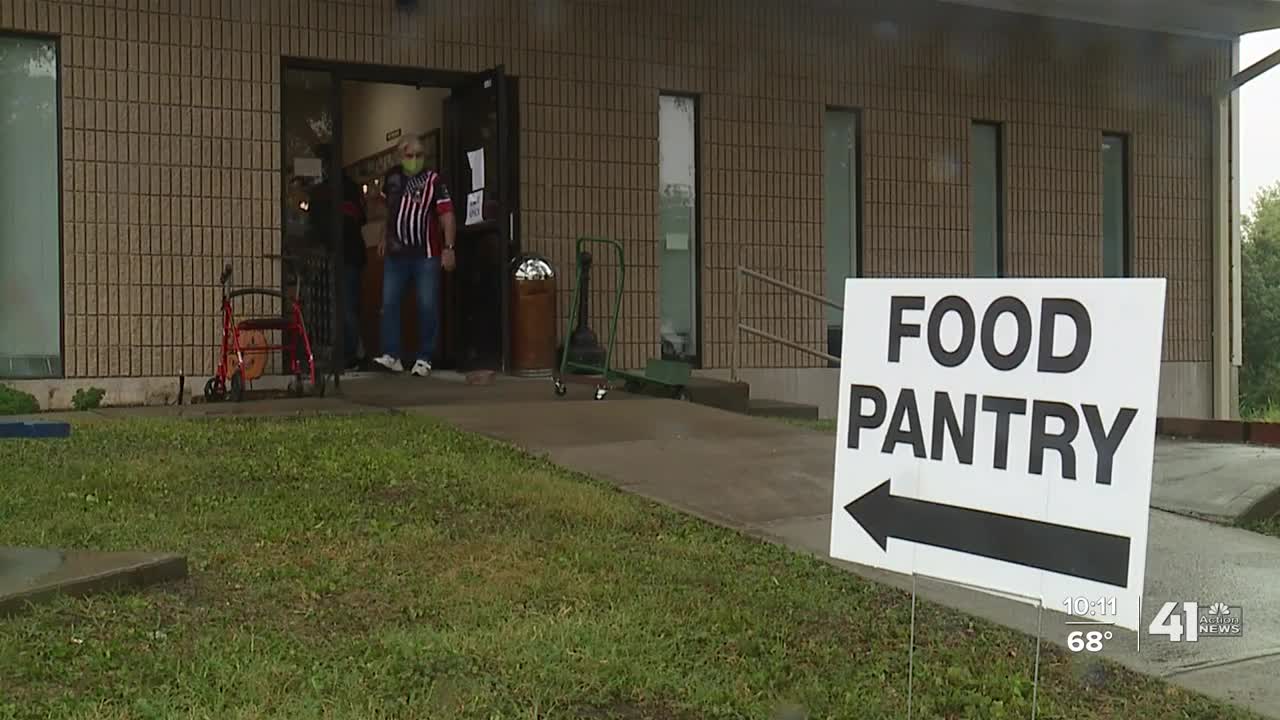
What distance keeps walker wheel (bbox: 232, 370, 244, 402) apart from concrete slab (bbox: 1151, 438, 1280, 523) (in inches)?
233

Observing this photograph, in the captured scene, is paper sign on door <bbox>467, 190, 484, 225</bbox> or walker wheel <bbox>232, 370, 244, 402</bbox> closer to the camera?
walker wheel <bbox>232, 370, 244, 402</bbox>

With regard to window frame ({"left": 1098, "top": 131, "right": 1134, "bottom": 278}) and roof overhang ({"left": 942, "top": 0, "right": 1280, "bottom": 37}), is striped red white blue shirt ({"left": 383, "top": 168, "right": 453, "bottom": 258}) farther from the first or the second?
window frame ({"left": 1098, "top": 131, "right": 1134, "bottom": 278})

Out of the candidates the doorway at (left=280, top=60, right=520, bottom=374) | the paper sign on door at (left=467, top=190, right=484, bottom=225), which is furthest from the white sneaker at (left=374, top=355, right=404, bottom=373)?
the paper sign on door at (left=467, top=190, right=484, bottom=225)

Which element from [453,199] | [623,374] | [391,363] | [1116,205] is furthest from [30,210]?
[1116,205]

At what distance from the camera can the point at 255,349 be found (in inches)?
349

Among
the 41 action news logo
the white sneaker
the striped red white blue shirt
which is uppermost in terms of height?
the striped red white blue shirt

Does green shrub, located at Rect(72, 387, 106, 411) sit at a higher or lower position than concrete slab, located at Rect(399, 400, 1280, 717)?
higher

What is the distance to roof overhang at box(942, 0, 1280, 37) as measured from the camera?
12.7 meters

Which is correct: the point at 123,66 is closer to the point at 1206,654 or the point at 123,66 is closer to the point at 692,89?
the point at 692,89

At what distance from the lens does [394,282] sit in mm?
11078

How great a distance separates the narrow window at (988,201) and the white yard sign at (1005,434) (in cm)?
1015

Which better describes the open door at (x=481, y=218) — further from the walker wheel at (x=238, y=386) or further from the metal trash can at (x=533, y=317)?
the walker wheel at (x=238, y=386)

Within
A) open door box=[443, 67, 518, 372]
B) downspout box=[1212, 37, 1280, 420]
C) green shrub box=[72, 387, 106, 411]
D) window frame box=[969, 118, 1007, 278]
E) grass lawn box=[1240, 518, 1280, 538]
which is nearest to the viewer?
grass lawn box=[1240, 518, 1280, 538]

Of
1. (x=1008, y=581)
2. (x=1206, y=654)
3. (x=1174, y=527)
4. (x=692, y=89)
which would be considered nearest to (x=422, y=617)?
(x=1008, y=581)
